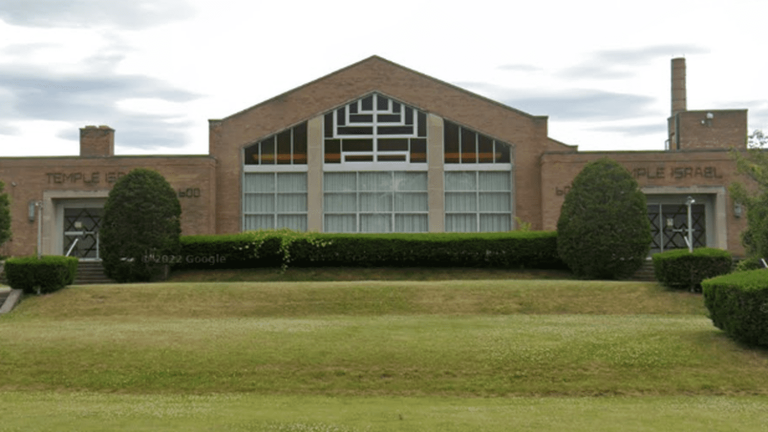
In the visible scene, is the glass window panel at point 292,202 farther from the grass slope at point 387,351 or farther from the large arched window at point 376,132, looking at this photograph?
the grass slope at point 387,351

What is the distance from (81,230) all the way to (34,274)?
485 inches

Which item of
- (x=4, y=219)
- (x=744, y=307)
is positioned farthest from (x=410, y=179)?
(x=744, y=307)

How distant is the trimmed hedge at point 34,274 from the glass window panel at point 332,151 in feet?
46.2

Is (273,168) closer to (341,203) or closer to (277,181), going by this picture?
(277,181)

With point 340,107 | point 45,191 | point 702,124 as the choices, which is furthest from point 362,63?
point 702,124

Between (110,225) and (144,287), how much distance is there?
6589 mm

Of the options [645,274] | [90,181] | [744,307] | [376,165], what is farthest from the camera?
[376,165]

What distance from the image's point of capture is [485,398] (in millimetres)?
13094

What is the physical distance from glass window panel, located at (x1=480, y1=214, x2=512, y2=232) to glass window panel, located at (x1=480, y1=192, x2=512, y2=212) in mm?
304

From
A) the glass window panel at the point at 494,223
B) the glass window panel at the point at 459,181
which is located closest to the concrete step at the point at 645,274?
the glass window panel at the point at 494,223

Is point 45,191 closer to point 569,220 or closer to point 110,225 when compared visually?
point 110,225

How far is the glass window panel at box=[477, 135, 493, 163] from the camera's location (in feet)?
118

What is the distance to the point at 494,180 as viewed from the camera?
118 ft

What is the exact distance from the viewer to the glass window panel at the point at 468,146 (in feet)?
118
